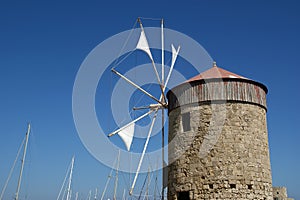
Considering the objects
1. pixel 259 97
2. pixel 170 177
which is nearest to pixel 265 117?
pixel 259 97

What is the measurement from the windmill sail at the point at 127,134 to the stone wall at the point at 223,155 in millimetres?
7396

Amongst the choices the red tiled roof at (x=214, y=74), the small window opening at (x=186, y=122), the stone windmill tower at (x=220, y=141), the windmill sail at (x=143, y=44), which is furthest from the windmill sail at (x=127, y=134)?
the red tiled roof at (x=214, y=74)

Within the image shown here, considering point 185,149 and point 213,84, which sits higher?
point 213,84

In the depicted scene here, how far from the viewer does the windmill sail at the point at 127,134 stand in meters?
22.7

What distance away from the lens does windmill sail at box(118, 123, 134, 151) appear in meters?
22.7

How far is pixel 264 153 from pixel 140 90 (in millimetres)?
8123

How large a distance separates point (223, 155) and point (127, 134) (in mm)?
10094

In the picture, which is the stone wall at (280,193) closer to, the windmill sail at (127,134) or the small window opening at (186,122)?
the small window opening at (186,122)

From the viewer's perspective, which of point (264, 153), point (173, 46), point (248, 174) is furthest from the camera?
point (173, 46)

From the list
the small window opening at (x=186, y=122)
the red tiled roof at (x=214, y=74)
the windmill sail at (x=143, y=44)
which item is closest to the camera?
the small window opening at (x=186, y=122)

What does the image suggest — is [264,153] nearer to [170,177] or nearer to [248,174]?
[248,174]

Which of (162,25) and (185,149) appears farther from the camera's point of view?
(162,25)

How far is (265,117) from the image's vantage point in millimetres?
15977

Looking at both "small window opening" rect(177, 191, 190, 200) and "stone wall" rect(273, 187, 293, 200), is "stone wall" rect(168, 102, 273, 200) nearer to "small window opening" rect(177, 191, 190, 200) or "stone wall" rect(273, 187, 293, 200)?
"small window opening" rect(177, 191, 190, 200)
